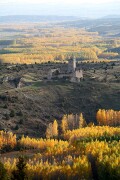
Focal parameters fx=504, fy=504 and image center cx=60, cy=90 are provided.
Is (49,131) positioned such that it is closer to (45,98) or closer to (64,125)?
(64,125)

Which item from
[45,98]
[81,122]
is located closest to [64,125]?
[81,122]

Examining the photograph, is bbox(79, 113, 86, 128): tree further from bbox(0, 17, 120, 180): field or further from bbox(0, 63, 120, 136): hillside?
bbox(0, 63, 120, 136): hillside

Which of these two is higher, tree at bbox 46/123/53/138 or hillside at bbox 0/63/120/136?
hillside at bbox 0/63/120/136

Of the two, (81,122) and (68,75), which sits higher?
(68,75)

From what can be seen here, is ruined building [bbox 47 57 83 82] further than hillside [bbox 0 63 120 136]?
Yes

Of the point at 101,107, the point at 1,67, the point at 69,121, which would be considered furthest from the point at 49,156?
the point at 1,67

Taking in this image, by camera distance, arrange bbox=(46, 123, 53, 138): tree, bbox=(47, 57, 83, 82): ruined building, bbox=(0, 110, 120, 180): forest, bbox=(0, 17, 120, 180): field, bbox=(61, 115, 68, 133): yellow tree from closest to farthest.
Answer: bbox=(0, 110, 120, 180): forest
bbox=(0, 17, 120, 180): field
bbox=(46, 123, 53, 138): tree
bbox=(61, 115, 68, 133): yellow tree
bbox=(47, 57, 83, 82): ruined building

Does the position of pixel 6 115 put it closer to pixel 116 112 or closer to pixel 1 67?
pixel 116 112

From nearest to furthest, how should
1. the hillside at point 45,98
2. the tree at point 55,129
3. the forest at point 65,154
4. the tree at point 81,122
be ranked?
the forest at point 65,154 < the tree at point 55,129 < the tree at point 81,122 < the hillside at point 45,98

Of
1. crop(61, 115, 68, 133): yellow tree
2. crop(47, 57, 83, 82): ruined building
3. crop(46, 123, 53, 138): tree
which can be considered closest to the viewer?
crop(46, 123, 53, 138): tree

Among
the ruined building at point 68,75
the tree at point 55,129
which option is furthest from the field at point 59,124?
the ruined building at point 68,75

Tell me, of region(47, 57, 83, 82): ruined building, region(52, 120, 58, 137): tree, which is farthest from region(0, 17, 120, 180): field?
region(47, 57, 83, 82): ruined building

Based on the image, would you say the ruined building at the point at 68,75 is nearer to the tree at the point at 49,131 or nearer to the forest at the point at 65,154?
the forest at the point at 65,154

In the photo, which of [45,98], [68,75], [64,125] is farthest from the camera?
[68,75]
